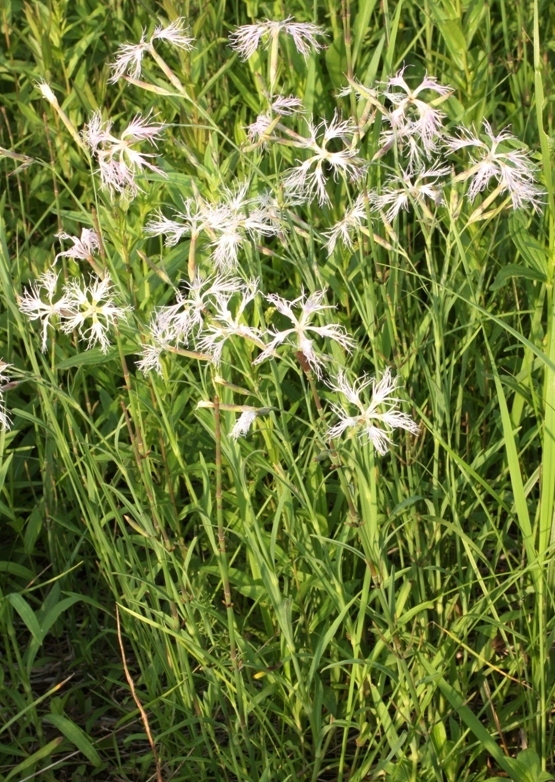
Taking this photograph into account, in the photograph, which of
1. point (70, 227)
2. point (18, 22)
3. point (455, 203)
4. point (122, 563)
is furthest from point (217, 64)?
point (122, 563)

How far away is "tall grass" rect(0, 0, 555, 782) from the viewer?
52.4 inches

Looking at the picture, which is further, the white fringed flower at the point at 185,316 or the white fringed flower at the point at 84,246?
the white fringed flower at the point at 84,246

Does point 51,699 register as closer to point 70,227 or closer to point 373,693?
point 373,693

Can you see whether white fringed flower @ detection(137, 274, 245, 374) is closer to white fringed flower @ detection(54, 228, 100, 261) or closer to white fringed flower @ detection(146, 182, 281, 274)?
white fringed flower @ detection(146, 182, 281, 274)

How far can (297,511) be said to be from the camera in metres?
1.55

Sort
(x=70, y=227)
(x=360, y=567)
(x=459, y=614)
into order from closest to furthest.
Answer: (x=459, y=614) < (x=360, y=567) < (x=70, y=227)

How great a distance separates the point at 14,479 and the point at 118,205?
74 cm

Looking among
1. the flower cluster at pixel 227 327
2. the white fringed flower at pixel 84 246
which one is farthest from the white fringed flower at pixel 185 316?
the white fringed flower at pixel 84 246

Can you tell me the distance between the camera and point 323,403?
1.83m

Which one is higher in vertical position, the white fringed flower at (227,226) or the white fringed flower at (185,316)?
the white fringed flower at (227,226)

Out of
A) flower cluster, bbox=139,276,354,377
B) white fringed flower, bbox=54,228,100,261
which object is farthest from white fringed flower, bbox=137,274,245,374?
white fringed flower, bbox=54,228,100,261

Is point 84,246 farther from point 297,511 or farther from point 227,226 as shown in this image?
point 297,511

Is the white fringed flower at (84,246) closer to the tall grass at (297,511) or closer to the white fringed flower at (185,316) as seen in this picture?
the tall grass at (297,511)

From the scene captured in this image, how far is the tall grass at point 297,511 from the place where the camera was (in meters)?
1.33
